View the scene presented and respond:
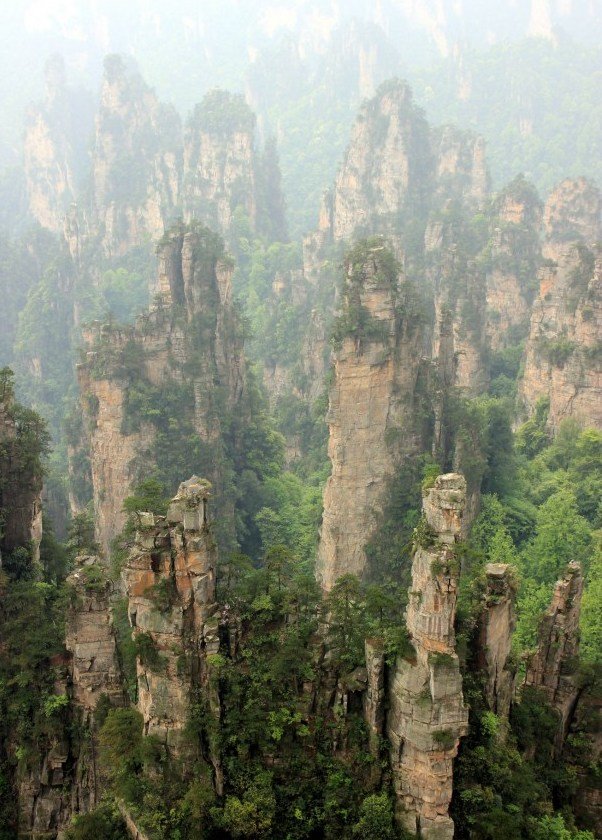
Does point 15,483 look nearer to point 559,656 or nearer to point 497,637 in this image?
point 497,637

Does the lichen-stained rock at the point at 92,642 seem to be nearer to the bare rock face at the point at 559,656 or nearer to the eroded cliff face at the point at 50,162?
the bare rock face at the point at 559,656

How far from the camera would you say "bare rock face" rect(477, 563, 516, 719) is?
20.5 meters

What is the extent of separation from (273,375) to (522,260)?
1728 centimetres

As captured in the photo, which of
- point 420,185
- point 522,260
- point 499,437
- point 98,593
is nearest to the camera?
point 98,593

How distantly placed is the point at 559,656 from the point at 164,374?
75.3 feet

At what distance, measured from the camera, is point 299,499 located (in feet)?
145

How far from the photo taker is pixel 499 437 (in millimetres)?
37812

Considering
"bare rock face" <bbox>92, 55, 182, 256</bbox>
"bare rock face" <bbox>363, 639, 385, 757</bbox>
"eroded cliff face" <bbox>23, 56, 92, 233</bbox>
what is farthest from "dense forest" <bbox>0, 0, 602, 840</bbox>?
"eroded cliff face" <bbox>23, 56, 92, 233</bbox>

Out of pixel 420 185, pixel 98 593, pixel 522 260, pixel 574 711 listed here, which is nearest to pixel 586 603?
pixel 574 711

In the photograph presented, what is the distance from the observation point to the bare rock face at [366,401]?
1377 inches

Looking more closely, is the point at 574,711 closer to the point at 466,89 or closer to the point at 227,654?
the point at 227,654

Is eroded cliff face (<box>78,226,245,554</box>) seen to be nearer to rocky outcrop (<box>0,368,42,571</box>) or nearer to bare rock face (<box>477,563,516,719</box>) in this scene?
rocky outcrop (<box>0,368,42,571</box>)

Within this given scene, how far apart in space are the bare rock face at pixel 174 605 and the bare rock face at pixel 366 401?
1544 centimetres

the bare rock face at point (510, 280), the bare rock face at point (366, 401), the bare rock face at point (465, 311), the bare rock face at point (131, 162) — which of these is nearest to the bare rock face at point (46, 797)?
the bare rock face at point (366, 401)
